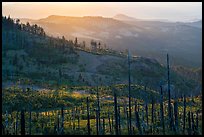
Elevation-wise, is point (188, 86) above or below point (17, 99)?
below

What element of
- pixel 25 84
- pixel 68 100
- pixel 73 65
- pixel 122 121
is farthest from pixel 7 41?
pixel 122 121

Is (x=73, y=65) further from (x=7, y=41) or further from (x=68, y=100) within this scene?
(x=68, y=100)

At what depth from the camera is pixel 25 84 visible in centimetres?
8181

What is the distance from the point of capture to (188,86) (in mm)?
116312

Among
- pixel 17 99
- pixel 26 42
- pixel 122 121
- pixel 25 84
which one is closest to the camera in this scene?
pixel 122 121

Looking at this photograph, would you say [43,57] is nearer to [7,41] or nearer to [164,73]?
Answer: [7,41]

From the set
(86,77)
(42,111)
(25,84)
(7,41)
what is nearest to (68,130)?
(42,111)

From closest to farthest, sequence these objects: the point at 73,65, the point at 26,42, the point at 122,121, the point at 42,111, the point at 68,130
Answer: the point at 68,130
the point at 122,121
the point at 42,111
the point at 73,65
the point at 26,42

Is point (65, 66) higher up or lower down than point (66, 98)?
lower down

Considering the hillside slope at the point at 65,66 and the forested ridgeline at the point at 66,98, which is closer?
the forested ridgeline at the point at 66,98

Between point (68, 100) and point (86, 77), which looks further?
point (86, 77)

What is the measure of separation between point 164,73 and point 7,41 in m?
46.6

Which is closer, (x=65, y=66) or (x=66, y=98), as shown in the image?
(x=66, y=98)

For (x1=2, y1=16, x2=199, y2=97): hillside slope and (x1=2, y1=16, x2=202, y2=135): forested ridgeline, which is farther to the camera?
(x1=2, y1=16, x2=199, y2=97): hillside slope
